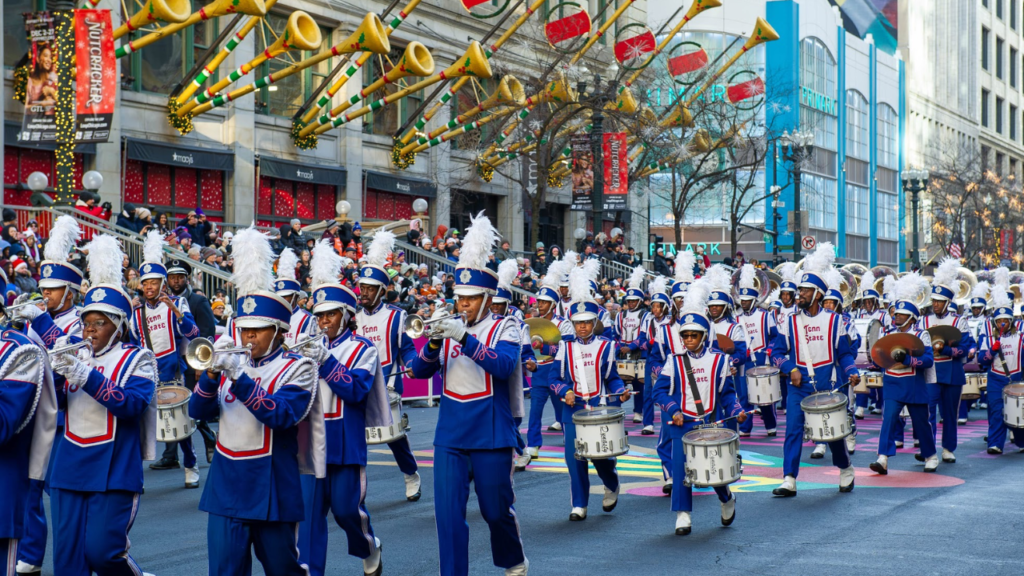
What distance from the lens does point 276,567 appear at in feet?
19.4

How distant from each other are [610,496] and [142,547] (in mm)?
3867

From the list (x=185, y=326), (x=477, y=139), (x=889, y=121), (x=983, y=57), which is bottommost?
(x=185, y=326)

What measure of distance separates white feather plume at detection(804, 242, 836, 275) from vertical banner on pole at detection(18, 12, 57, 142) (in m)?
13.6

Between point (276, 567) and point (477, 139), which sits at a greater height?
point (477, 139)

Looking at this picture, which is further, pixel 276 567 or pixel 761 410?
pixel 761 410

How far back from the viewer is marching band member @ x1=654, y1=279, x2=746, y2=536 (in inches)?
382

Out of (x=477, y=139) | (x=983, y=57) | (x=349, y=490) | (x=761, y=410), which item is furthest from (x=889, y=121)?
(x=349, y=490)

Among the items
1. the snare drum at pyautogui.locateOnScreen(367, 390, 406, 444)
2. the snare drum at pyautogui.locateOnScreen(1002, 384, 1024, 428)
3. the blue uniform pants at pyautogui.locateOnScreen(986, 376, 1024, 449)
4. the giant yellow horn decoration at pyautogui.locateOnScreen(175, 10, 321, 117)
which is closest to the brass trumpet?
the snare drum at pyautogui.locateOnScreen(367, 390, 406, 444)

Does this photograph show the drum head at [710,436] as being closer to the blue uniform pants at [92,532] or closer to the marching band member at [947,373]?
the blue uniform pants at [92,532]

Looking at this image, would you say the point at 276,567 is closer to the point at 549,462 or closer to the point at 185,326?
the point at 185,326

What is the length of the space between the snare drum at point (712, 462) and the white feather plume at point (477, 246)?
242cm

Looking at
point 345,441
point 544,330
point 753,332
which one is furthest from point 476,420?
point 753,332

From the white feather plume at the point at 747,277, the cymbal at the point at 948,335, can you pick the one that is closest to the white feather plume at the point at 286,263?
the cymbal at the point at 948,335

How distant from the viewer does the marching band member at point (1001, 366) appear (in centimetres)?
1474
